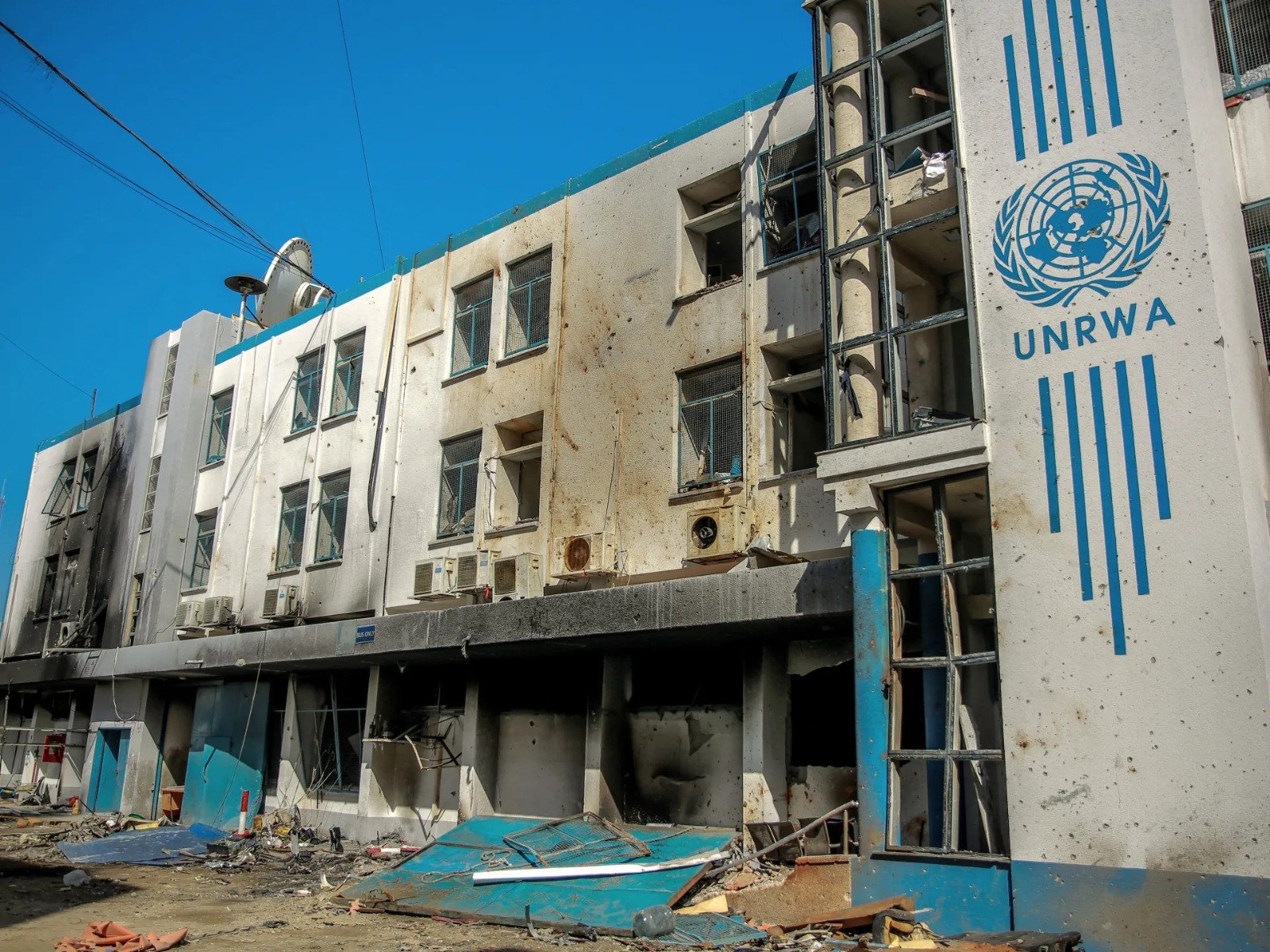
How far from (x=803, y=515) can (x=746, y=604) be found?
147cm

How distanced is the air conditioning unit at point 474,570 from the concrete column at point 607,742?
7.50 ft

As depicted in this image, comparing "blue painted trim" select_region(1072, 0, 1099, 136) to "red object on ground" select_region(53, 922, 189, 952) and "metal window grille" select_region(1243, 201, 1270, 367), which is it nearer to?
"metal window grille" select_region(1243, 201, 1270, 367)

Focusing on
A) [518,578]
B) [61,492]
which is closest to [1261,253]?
[518,578]

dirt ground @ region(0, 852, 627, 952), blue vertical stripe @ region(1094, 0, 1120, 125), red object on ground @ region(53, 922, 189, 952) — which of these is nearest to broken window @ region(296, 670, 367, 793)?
dirt ground @ region(0, 852, 627, 952)

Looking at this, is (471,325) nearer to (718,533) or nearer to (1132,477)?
(718,533)

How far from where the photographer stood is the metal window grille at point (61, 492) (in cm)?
3003

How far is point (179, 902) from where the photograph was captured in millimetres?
12859

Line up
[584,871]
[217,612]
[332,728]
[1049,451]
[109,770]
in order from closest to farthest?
[1049,451], [584,871], [332,728], [217,612], [109,770]

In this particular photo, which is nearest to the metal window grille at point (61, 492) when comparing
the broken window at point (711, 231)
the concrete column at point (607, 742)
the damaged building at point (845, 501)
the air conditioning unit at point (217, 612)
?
the damaged building at point (845, 501)

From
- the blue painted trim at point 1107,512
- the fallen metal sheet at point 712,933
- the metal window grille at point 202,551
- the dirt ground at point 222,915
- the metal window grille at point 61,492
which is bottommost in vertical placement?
the dirt ground at point 222,915

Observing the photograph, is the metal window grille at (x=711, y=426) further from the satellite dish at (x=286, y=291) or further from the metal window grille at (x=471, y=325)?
the satellite dish at (x=286, y=291)

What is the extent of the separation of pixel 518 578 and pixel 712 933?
21.1ft

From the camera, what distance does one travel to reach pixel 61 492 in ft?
99.8

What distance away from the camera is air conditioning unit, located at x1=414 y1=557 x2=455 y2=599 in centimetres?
1588
